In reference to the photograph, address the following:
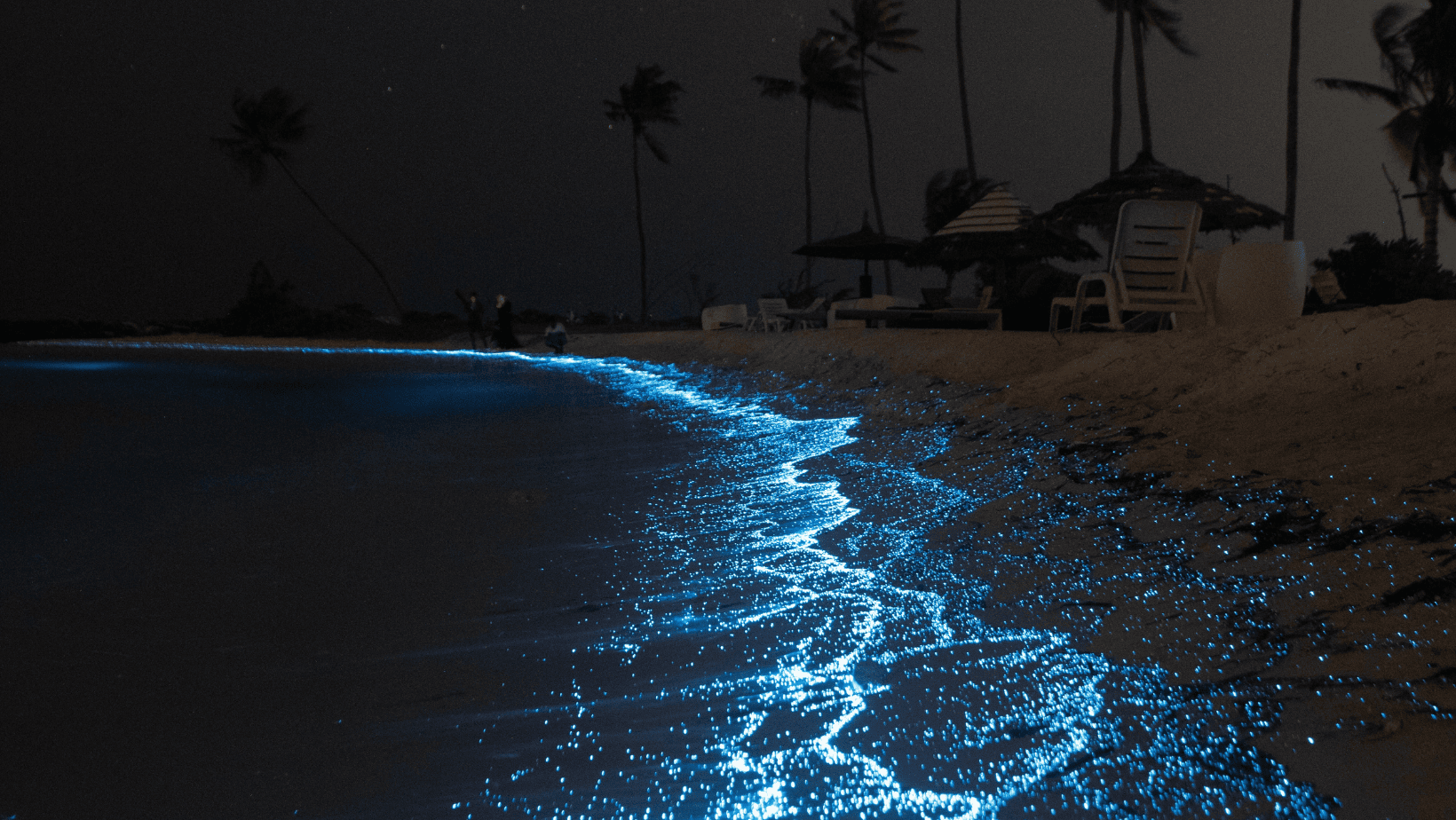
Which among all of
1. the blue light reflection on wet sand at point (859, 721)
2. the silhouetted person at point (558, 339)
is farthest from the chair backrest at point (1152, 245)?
the silhouetted person at point (558, 339)

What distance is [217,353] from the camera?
68.8ft

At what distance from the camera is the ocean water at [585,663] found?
126 centimetres

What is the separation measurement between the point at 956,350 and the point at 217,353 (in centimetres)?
2106

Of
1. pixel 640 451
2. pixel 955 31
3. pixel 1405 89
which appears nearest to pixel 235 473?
pixel 640 451

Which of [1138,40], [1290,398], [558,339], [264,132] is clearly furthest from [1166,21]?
[264,132]

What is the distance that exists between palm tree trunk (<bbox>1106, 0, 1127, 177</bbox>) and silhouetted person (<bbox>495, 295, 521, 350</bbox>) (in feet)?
39.4

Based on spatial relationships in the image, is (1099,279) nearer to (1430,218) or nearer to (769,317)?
(769,317)

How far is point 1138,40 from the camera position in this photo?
16594 mm

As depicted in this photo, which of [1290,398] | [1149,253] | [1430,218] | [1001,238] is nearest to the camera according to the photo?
[1290,398]

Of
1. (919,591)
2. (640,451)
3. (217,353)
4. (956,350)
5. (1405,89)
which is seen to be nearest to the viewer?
(919,591)

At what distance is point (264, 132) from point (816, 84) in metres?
22.2

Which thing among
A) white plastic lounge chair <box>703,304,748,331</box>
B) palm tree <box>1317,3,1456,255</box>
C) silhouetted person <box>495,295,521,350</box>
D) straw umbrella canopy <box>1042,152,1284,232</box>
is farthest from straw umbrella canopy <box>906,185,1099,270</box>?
palm tree <box>1317,3,1456,255</box>

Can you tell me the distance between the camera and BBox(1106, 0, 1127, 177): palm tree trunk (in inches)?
660

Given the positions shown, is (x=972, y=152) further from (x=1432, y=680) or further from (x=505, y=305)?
(x=1432, y=680)
